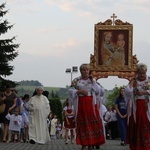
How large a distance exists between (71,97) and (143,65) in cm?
240

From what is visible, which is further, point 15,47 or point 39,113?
point 15,47

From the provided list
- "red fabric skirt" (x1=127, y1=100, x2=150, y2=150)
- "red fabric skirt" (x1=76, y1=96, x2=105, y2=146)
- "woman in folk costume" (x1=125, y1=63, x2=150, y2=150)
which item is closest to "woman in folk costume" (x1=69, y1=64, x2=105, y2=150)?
"red fabric skirt" (x1=76, y1=96, x2=105, y2=146)

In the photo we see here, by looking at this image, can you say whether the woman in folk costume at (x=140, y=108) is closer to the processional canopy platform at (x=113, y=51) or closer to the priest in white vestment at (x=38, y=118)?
the priest in white vestment at (x=38, y=118)

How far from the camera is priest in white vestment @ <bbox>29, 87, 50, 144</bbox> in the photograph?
1833 cm

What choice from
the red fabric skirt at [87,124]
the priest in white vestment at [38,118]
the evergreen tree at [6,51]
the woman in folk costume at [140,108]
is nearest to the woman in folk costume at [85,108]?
the red fabric skirt at [87,124]

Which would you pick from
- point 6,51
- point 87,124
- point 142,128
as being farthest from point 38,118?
point 6,51

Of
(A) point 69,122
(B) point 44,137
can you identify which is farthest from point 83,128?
(A) point 69,122

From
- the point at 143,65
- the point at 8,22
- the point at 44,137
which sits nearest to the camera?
the point at 143,65

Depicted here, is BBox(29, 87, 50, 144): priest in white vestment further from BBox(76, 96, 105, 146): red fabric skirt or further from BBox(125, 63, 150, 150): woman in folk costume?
BBox(125, 63, 150, 150): woman in folk costume

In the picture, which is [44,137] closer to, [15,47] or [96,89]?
[96,89]

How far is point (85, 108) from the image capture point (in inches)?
525

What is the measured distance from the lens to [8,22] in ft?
172

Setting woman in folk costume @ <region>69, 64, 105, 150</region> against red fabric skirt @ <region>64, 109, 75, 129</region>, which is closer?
woman in folk costume @ <region>69, 64, 105, 150</region>

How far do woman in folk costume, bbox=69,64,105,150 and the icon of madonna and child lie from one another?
40704 mm
